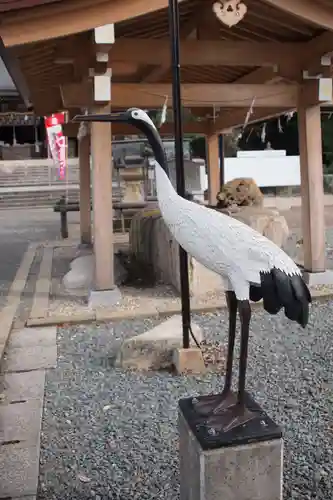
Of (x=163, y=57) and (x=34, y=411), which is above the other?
(x=163, y=57)

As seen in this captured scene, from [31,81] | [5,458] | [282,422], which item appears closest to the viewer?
[5,458]

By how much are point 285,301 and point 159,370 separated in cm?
200

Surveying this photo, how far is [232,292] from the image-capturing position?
2195 millimetres

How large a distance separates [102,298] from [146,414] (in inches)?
92.2

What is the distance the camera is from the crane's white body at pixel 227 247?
6.71 ft

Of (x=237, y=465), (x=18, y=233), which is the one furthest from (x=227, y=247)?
(x=18, y=233)

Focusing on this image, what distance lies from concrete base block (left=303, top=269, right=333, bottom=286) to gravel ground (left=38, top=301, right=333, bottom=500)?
1.25 metres

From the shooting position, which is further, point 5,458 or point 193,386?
point 193,386

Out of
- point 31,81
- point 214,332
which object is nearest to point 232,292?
point 214,332

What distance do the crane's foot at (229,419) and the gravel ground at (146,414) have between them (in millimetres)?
515

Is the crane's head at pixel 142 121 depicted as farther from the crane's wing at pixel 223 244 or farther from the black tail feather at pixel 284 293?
the black tail feather at pixel 284 293

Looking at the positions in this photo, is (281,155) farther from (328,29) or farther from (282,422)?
(282,422)

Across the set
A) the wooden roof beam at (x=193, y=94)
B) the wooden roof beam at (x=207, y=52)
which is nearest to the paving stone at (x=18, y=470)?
the wooden roof beam at (x=193, y=94)

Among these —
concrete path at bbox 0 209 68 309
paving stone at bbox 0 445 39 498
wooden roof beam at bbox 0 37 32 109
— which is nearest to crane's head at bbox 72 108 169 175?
paving stone at bbox 0 445 39 498
